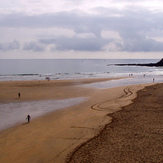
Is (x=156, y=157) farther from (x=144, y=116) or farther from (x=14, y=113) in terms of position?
(x=14, y=113)

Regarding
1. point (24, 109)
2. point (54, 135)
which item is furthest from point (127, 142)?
point (24, 109)

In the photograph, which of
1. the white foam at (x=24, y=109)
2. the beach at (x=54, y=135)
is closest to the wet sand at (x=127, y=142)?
the beach at (x=54, y=135)

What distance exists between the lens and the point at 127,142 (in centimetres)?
1566

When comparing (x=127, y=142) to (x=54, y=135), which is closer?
(x=127, y=142)

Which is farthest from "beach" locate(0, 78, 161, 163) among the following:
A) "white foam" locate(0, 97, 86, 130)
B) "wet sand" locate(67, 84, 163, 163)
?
"white foam" locate(0, 97, 86, 130)

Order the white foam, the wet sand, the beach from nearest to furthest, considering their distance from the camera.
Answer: the wet sand < the beach < the white foam

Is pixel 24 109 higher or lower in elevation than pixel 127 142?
higher

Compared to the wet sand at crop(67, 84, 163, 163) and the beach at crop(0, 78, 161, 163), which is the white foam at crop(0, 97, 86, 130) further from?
the wet sand at crop(67, 84, 163, 163)

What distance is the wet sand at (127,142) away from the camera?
1353 cm

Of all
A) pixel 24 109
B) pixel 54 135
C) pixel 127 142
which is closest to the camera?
pixel 127 142

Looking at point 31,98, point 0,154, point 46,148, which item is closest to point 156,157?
point 46,148

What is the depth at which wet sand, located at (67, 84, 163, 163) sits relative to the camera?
13531 millimetres

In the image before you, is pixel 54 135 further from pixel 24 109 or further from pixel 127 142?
pixel 24 109

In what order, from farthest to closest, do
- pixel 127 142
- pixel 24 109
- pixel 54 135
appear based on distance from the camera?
pixel 24 109, pixel 54 135, pixel 127 142
